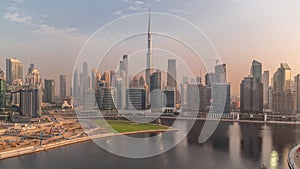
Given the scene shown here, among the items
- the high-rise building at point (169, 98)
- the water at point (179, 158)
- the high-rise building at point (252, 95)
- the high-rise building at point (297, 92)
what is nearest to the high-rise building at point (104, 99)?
the high-rise building at point (169, 98)

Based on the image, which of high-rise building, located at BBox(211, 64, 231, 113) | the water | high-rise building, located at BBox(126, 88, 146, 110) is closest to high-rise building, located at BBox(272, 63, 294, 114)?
high-rise building, located at BBox(211, 64, 231, 113)

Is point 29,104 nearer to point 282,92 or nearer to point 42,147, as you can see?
point 42,147

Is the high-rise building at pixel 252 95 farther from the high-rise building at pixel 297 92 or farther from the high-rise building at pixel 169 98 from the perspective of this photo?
the high-rise building at pixel 169 98

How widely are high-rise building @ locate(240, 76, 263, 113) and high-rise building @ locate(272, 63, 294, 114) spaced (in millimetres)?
927

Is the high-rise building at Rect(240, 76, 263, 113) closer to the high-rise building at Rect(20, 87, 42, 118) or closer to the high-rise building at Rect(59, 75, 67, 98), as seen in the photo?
the high-rise building at Rect(20, 87, 42, 118)

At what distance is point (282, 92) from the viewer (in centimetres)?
1552

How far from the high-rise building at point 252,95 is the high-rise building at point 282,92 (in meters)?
0.93

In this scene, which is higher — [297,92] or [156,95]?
[297,92]

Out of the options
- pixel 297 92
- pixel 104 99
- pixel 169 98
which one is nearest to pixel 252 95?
pixel 297 92

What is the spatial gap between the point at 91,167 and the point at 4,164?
170 cm

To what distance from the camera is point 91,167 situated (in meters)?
4.66

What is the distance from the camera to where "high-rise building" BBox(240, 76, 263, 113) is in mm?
15352

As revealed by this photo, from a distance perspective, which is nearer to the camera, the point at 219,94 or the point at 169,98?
the point at 219,94

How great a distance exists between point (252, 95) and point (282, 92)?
167 cm
